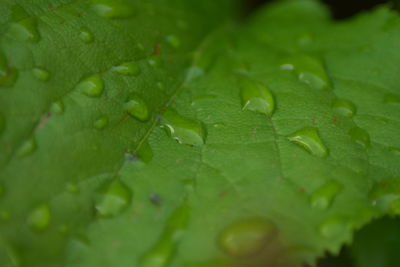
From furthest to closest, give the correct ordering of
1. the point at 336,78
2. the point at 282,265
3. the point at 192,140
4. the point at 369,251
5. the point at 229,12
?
1. the point at 229,12
2. the point at 369,251
3. the point at 336,78
4. the point at 192,140
5. the point at 282,265

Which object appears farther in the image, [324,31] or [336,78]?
[324,31]

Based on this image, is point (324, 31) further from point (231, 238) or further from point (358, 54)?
point (231, 238)

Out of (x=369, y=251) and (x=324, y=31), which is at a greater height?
(x=324, y=31)

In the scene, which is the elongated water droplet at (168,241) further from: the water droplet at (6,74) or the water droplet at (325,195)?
the water droplet at (6,74)

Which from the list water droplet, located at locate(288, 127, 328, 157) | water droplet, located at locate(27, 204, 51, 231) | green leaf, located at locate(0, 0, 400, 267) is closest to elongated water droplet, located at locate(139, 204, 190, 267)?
green leaf, located at locate(0, 0, 400, 267)

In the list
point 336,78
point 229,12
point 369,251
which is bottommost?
point 369,251

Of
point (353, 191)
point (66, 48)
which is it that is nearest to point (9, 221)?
point (66, 48)

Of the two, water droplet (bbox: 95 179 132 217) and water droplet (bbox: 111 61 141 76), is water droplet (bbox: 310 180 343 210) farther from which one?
water droplet (bbox: 111 61 141 76)
